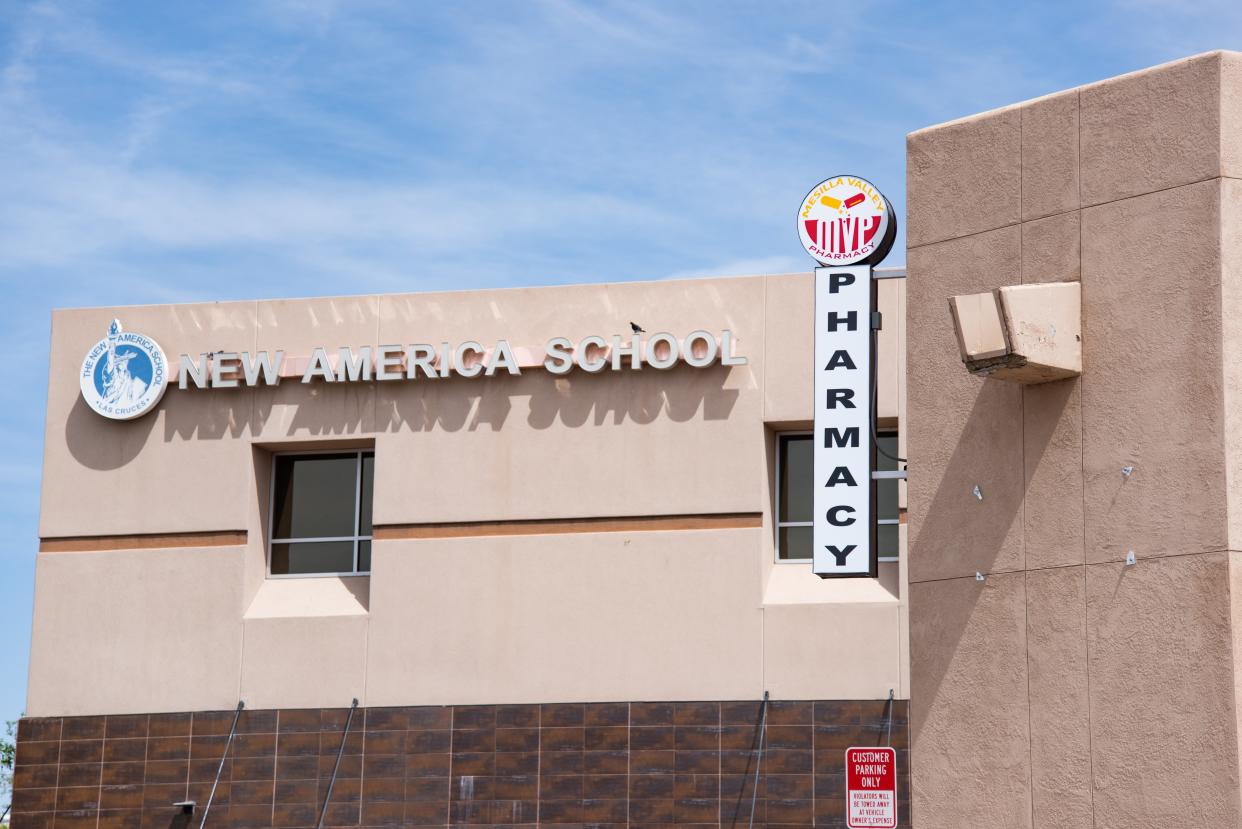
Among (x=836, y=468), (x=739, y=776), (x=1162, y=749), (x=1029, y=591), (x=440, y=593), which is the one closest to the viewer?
(x=1162, y=749)

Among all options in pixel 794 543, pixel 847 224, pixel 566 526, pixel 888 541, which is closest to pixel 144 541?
pixel 566 526

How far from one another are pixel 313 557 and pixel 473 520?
2.71 m

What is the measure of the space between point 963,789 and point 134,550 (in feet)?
52.6

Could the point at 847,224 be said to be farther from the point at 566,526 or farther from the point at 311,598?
the point at 311,598

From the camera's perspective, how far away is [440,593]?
82.9ft

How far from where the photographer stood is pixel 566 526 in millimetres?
25062

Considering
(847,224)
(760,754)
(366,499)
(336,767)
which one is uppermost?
(847,224)

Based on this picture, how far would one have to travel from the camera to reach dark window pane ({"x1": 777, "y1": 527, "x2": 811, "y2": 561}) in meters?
24.6

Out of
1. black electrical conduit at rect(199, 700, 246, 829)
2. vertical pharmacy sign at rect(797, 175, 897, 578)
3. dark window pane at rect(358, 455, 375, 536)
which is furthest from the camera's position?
dark window pane at rect(358, 455, 375, 536)

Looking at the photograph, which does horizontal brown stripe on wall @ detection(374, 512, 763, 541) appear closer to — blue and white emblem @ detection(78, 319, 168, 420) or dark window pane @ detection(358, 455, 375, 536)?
dark window pane @ detection(358, 455, 375, 536)

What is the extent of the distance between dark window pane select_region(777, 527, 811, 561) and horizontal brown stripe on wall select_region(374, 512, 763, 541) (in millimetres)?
643

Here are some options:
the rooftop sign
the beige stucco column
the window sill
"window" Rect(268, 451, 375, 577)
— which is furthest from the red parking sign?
"window" Rect(268, 451, 375, 577)

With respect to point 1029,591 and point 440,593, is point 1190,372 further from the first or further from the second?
point 440,593

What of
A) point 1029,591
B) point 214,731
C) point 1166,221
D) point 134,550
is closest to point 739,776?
point 214,731
